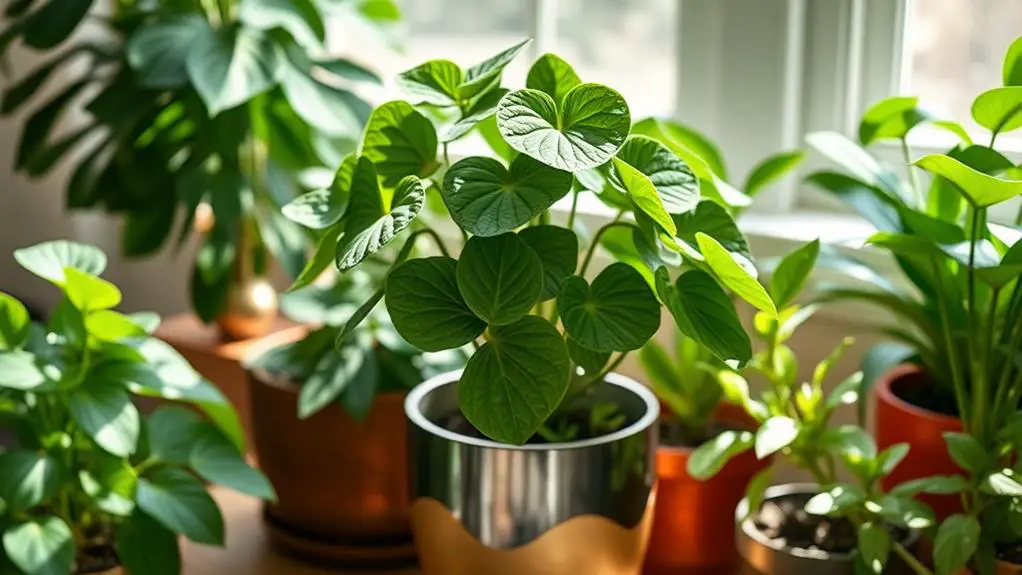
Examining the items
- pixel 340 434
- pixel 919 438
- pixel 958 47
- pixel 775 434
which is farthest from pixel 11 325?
pixel 958 47

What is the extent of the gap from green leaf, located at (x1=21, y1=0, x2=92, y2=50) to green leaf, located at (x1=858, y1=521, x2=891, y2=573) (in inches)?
37.4

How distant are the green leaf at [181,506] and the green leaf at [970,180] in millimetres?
636

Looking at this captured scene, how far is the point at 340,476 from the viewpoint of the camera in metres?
1.21

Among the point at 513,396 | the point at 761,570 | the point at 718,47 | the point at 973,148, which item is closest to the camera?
the point at 513,396

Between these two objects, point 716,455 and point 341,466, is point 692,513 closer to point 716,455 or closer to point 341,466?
point 716,455

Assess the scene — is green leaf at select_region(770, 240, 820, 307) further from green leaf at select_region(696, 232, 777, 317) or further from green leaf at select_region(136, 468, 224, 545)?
green leaf at select_region(136, 468, 224, 545)

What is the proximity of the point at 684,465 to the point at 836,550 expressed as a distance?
0.51 ft

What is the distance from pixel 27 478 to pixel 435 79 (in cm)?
46

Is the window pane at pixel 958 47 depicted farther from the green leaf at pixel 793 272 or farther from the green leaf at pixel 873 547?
the green leaf at pixel 873 547

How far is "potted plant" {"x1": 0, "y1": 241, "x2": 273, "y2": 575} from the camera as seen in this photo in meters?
0.98

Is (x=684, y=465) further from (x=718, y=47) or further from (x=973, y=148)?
(x=718, y=47)

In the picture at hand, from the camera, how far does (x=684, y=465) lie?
3.67 ft

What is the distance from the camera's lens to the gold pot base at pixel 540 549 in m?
0.95

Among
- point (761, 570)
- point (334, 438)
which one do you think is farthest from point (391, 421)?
point (761, 570)
